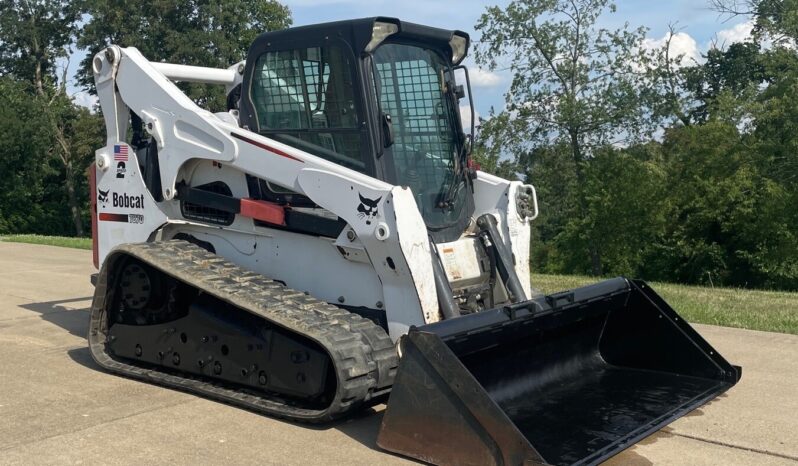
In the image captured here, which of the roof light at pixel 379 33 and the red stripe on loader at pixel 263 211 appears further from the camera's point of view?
the red stripe on loader at pixel 263 211

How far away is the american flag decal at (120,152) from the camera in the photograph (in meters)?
7.19

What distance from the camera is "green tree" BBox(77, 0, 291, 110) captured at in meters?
42.3

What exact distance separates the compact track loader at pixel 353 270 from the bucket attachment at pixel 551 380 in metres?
0.02

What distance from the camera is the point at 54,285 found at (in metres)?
11.7

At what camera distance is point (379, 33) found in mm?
6027

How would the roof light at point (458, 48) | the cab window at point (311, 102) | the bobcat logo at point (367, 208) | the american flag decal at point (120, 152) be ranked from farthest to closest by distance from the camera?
the american flag decal at point (120, 152)
the roof light at point (458, 48)
the cab window at point (311, 102)
the bobcat logo at point (367, 208)

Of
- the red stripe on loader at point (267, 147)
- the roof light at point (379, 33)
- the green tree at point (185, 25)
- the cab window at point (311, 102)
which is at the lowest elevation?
the red stripe on loader at point (267, 147)

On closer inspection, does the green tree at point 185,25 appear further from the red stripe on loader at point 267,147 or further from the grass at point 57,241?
the red stripe on loader at point 267,147

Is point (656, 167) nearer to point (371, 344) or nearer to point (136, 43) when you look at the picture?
point (371, 344)

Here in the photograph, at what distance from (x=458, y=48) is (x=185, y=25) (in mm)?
39561

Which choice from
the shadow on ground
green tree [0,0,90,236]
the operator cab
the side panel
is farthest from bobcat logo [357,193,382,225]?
green tree [0,0,90,236]

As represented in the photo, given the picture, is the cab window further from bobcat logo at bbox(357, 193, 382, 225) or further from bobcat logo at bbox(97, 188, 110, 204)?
bobcat logo at bbox(97, 188, 110, 204)

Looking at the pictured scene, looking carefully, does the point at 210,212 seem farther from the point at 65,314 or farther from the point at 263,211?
the point at 65,314

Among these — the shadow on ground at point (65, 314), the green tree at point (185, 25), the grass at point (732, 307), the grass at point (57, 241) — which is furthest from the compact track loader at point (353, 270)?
the green tree at point (185, 25)
